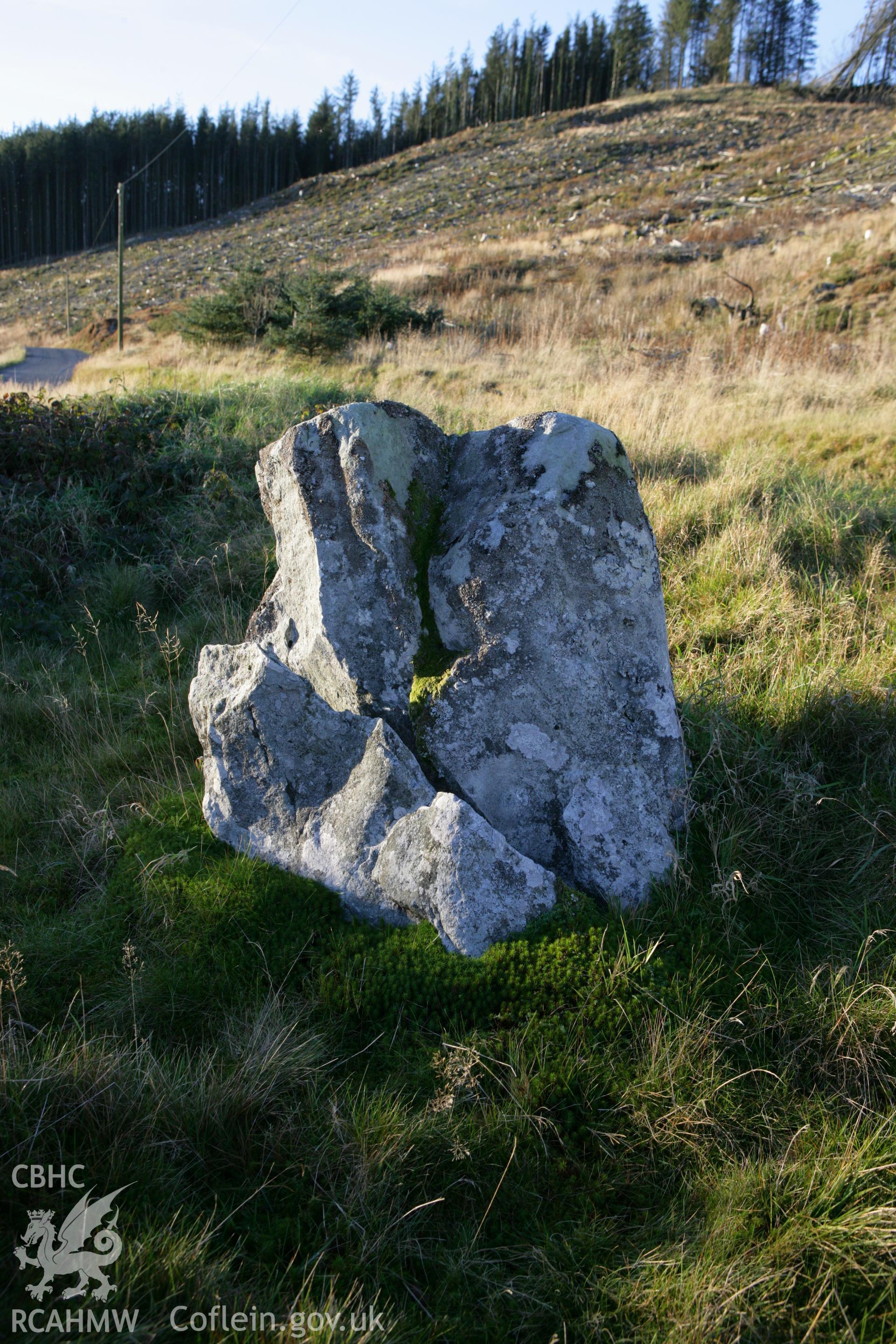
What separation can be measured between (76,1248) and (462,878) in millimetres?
1392

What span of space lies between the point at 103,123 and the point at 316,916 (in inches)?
3495

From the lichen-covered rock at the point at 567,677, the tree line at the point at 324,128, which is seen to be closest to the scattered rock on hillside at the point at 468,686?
the lichen-covered rock at the point at 567,677

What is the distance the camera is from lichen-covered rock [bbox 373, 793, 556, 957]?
256 cm

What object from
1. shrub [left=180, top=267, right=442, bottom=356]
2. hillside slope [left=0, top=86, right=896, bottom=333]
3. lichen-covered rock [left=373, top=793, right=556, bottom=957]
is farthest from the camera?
hillside slope [left=0, top=86, right=896, bottom=333]

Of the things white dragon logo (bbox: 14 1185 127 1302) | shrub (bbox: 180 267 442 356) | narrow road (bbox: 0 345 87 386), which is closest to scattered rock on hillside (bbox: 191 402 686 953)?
white dragon logo (bbox: 14 1185 127 1302)

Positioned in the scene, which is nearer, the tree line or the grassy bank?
the grassy bank

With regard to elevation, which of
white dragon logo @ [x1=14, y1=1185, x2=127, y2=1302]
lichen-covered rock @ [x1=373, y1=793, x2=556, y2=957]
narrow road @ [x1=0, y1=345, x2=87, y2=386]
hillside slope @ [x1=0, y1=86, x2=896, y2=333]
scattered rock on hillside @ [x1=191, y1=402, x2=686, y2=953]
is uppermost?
hillside slope @ [x1=0, y1=86, x2=896, y2=333]

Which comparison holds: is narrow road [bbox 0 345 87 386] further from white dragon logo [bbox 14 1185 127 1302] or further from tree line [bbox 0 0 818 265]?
tree line [bbox 0 0 818 265]

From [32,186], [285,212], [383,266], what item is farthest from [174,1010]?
[32,186]

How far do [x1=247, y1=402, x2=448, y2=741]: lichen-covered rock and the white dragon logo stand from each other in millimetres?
1870

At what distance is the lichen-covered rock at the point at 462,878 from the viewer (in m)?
2.56

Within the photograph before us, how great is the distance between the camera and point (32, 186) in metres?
65.1

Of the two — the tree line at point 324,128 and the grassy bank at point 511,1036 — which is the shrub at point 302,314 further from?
the tree line at point 324,128

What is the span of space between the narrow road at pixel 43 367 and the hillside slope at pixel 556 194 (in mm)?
5036
